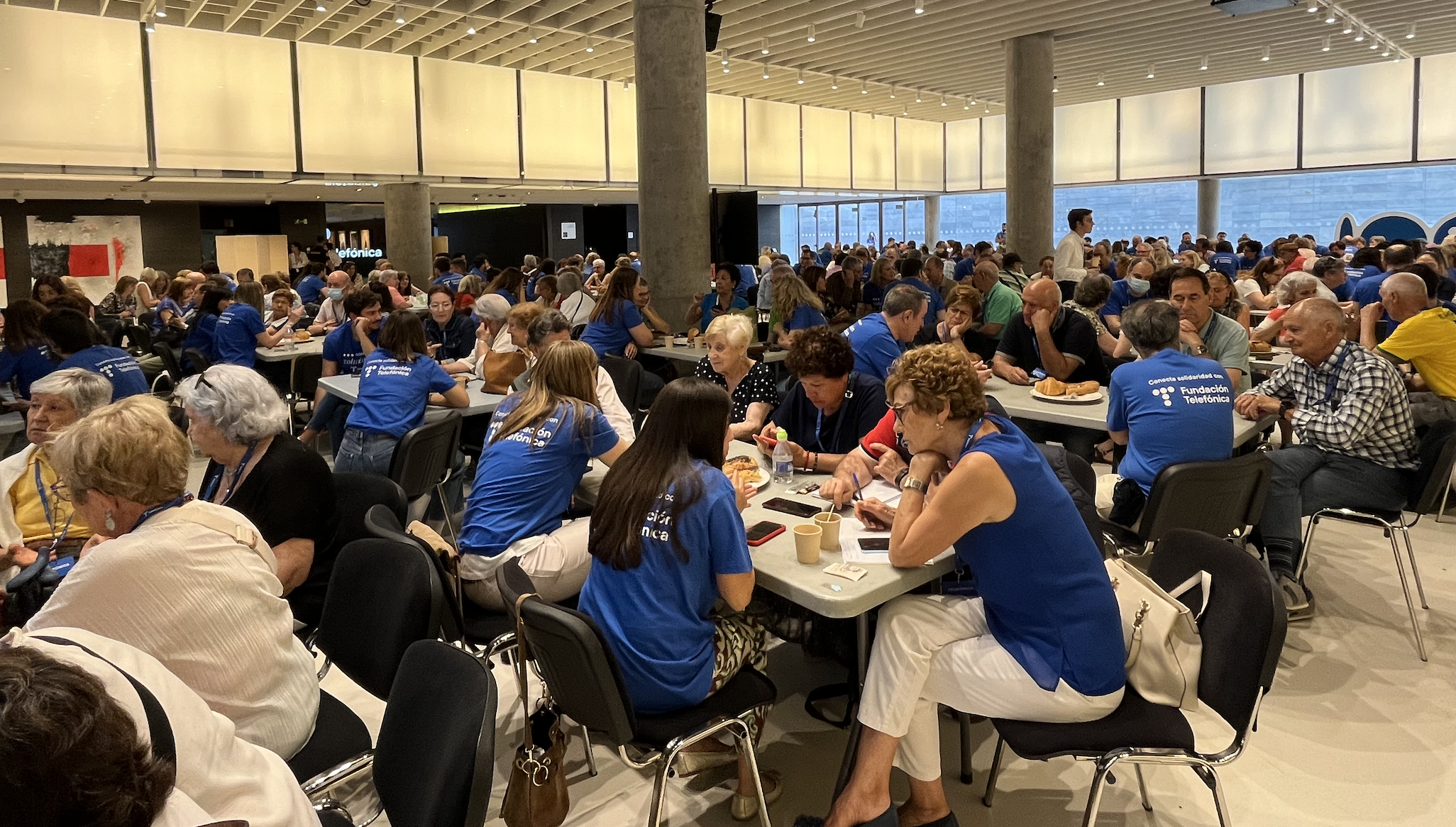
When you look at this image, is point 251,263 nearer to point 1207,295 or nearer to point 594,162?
point 594,162

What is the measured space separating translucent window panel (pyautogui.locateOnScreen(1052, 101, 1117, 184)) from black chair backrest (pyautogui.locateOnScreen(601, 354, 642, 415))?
49.3 ft

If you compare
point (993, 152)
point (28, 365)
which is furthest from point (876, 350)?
point (993, 152)

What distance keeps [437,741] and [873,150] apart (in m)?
19.5

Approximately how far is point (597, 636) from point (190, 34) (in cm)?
1182

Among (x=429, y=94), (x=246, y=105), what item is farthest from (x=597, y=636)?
(x=429, y=94)

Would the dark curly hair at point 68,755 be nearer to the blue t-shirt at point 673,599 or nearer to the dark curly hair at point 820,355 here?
the blue t-shirt at point 673,599

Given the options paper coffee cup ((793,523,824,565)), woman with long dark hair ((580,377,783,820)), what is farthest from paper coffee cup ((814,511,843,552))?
woman with long dark hair ((580,377,783,820))

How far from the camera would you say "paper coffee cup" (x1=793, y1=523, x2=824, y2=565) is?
101 inches

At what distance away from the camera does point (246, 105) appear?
461 inches

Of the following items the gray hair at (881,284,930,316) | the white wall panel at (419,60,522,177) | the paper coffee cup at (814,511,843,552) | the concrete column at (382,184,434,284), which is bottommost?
the paper coffee cup at (814,511,843,552)

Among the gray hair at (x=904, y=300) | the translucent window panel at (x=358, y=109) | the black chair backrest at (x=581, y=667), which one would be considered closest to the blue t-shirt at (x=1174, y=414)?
the gray hair at (x=904, y=300)

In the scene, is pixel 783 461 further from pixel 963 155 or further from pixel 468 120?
pixel 963 155

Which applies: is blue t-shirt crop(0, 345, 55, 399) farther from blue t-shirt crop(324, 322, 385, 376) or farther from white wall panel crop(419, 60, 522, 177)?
white wall panel crop(419, 60, 522, 177)

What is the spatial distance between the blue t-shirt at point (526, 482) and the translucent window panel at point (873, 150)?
1719 centimetres
